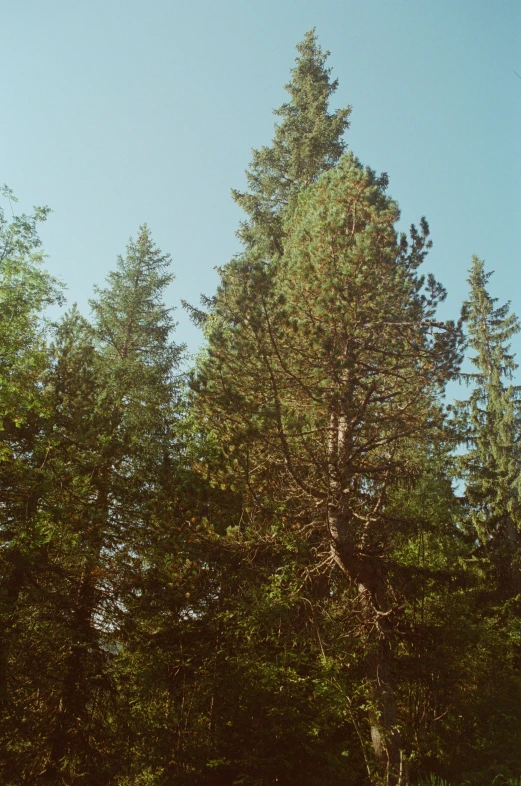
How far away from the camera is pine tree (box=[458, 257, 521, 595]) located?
772 inches

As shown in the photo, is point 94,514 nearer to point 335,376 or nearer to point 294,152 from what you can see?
point 335,376

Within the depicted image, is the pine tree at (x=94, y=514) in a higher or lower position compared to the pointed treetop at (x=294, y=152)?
lower

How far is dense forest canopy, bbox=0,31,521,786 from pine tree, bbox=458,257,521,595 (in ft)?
25.1

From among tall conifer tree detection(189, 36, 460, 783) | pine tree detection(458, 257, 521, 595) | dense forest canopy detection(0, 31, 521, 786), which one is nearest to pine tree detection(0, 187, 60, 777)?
dense forest canopy detection(0, 31, 521, 786)

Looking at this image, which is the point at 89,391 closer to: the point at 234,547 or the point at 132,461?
the point at 132,461

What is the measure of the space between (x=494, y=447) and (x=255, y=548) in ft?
50.0

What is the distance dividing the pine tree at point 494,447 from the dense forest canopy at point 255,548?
7.64 meters

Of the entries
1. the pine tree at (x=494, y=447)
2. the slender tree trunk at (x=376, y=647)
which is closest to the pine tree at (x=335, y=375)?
the slender tree trunk at (x=376, y=647)

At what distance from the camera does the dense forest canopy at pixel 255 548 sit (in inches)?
346

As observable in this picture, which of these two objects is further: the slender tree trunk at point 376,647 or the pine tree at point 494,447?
the pine tree at point 494,447

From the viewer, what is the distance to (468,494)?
20.7m

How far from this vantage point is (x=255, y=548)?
32.8 ft

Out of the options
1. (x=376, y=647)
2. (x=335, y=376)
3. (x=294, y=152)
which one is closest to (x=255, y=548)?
(x=376, y=647)

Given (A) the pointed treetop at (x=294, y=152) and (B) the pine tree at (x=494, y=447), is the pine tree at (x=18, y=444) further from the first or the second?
(B) the pine tree at (x=494, y=447)
